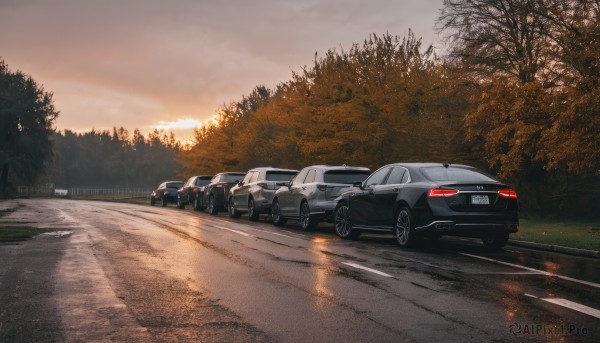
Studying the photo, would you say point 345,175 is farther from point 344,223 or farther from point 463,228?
point 463,228

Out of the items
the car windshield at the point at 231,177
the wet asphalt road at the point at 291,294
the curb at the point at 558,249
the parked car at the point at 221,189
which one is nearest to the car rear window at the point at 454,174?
the wet asphalt road at the point at 291,294

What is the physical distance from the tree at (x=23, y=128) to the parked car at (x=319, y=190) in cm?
5514

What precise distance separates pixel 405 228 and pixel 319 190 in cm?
531

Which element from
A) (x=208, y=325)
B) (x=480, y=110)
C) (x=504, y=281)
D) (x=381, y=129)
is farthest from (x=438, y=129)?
(x=208, y=325)

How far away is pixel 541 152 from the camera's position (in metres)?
19.7

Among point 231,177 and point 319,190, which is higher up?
point 231,177

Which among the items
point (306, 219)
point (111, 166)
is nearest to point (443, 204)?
point (306, 219)

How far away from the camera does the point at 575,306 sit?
24.0 feet

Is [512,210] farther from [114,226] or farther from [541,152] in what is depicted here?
[114,226]

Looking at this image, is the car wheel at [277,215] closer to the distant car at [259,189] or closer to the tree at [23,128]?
the distant car at [259,189]

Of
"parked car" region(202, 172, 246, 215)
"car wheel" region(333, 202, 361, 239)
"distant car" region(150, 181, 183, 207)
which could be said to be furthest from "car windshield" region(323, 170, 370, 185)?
"distant car" region(150, 181, 183, 207)

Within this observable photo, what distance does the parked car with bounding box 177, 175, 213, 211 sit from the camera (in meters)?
34.6

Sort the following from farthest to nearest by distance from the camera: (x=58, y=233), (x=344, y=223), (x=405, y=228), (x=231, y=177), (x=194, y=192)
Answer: (x=194, y=192), (x=231, y=177), (x=58, y=233), (x=344, y=223), (x=405, y=228)

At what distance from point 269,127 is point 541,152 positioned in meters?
25.2
